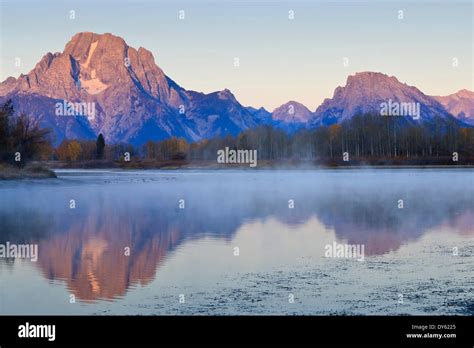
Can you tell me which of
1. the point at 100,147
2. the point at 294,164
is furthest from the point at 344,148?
the point at 100,147

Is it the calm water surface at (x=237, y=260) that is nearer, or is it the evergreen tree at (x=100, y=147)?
the calm water surface at (x=237, y=260)

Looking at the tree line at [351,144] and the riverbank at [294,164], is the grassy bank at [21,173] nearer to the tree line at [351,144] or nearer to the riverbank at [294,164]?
the riverbank at [294,164]

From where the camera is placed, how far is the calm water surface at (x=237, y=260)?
1247 centimetres

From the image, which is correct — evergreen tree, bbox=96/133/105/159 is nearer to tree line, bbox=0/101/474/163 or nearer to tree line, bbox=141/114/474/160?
tree line, bbox=0/101/474/163

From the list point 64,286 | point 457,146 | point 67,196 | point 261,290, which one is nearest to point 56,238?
point 64,286

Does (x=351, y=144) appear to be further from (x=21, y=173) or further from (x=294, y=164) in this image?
(x=21, y=173)

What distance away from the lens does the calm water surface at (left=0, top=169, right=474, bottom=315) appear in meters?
12.5

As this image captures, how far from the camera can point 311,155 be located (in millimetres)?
139750

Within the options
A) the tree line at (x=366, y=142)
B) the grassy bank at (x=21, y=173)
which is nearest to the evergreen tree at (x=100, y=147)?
the tree line at (x=366, y=142)

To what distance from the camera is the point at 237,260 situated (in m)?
17.5

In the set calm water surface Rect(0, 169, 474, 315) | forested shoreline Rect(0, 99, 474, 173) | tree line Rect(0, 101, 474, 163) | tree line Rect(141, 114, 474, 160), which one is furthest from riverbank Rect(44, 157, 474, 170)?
calm water surface Rect(0, 169, 474, 315)
